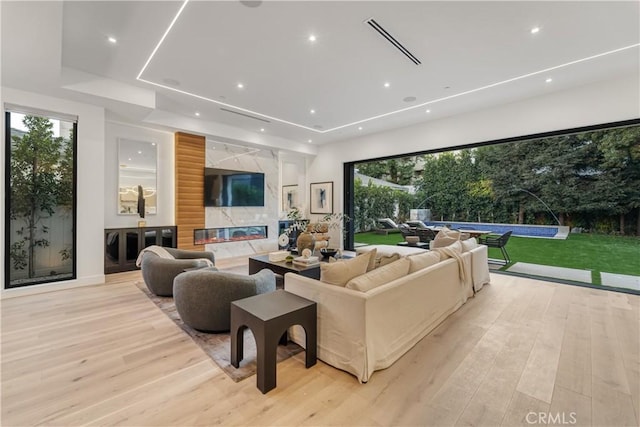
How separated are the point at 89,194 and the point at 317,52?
4265 mm

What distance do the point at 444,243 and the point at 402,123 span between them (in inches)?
118

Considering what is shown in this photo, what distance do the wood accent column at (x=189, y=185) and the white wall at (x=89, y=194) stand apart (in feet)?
5.06

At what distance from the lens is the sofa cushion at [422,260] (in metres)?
2.76

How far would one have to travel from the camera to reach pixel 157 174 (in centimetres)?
583

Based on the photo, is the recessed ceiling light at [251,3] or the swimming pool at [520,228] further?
the swimming pool at [520,228]

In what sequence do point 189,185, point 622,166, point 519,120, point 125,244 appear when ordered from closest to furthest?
point 519,120, point 622,166, point 125,244, point 189,185

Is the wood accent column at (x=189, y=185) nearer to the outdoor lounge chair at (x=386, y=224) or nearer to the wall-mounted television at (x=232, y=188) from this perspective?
the wall-mounted television at (x=232, y=188)

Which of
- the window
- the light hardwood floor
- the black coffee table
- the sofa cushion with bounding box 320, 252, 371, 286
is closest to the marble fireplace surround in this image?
the window

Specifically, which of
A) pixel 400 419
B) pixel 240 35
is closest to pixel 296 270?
pixel 400 419

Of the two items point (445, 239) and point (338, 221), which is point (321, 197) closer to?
point (338, 221)

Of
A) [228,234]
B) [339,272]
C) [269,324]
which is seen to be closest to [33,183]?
[228,234]

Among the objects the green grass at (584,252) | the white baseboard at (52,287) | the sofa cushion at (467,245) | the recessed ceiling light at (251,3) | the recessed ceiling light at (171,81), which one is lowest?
the white baseboard at (52,287)

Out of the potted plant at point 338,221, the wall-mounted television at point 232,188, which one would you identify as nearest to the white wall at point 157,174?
the wall-mounted television at point 232,188

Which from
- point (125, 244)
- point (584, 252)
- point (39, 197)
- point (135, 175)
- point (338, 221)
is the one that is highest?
point (135, 175)
